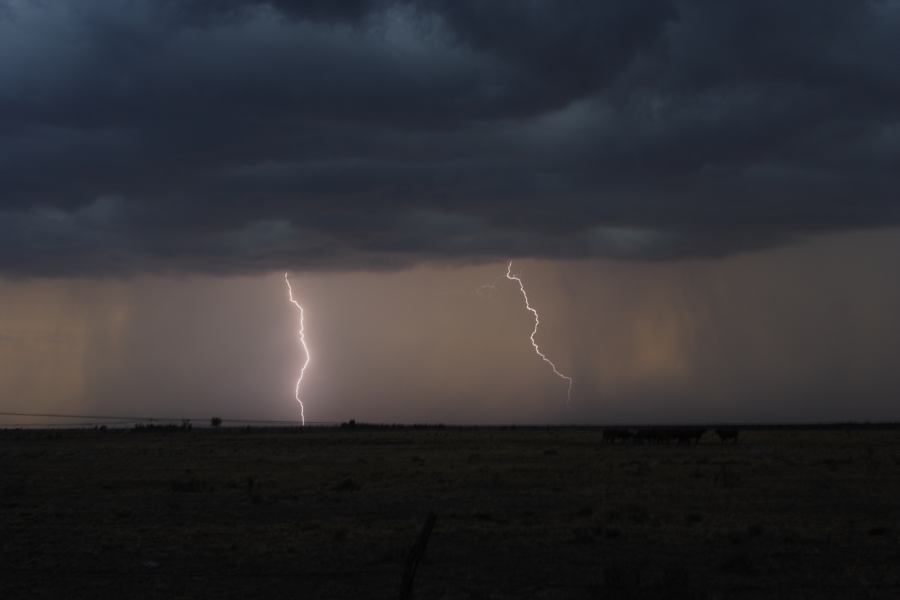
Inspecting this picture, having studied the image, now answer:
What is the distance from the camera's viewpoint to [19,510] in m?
28.6

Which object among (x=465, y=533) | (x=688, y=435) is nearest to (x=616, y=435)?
(x=688, y=435)

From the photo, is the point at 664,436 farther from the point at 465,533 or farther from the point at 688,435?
the point at 465,533

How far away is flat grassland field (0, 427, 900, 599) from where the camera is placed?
17078 millimetres

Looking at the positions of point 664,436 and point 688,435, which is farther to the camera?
point 664,436

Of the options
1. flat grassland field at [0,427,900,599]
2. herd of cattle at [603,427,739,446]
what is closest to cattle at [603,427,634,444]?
herd of cattle at [603,427,739,446]

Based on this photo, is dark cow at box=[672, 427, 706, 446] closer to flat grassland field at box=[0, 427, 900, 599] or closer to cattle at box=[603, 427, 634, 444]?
cattle at box=[603, 427, 634, 444]

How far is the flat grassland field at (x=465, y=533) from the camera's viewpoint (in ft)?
56.0

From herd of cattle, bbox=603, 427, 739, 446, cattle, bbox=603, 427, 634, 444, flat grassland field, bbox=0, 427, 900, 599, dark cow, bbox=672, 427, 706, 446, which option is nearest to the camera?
flat grassland field, bbox=0, 427, 900, 599

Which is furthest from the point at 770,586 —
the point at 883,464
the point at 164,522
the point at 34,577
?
the point at 883,464

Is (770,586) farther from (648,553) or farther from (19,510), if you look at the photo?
(19,510)

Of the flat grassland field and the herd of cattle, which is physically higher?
the herd of cattle

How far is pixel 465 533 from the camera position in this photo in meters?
23.4

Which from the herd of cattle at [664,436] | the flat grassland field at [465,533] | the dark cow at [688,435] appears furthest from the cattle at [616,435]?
the flat grassland field at [465,533]

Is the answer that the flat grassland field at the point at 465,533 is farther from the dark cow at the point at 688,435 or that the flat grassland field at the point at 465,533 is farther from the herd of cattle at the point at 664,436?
the herd of cattle at the point at 664,436
